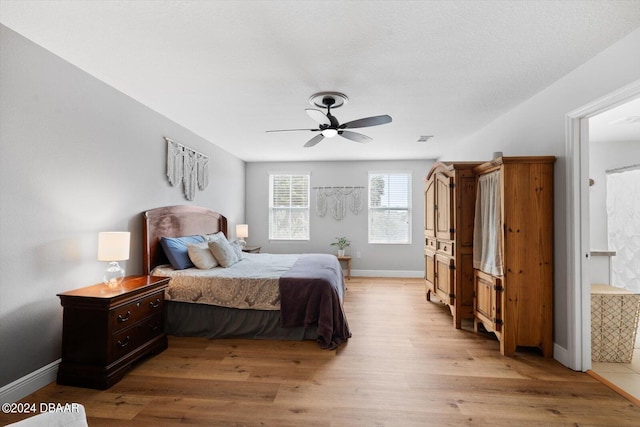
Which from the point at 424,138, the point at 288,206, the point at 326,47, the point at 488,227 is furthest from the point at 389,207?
the point at 326,47

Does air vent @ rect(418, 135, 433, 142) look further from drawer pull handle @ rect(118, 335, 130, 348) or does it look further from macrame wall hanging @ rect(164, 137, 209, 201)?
drawer pull handle @ rect(118, 335, 130, 348)

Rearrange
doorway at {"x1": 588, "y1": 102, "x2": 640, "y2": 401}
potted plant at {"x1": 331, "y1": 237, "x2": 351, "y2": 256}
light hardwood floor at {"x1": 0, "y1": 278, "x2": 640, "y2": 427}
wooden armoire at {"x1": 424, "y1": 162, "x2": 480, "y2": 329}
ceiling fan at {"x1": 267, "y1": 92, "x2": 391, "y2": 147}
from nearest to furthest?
1. light hardwood floor at {"x1": 0, "y1": 278, "x2": 640, "y2": 427}
2. doorway at {"x1": 588, "y1": 102, "x2": 640, "y2": 401}
3. ceiling fan at {"x1": 267, "y1": 92, "x2": 391, "y2": 147}
4. wooden armoire at {"x1": 424, "y1": 162, "x2": 480, "y2": 329}
5. potted plant at {"x1": 331, "y1": 237, "x2": 351, "y2": 256}

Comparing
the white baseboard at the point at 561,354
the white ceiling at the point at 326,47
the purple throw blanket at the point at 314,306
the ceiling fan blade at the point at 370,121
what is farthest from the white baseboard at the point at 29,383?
the white baseboard at the point at 561,354

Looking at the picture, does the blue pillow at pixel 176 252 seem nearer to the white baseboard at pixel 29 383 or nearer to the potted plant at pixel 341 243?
the white baseboard at pixel 29 383

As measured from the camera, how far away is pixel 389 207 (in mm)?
6246

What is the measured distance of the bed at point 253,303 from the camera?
2.95 m

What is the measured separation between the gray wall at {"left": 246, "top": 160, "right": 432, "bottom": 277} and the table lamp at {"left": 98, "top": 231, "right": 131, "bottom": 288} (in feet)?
13.1

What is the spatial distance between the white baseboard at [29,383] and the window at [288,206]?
14.4ft

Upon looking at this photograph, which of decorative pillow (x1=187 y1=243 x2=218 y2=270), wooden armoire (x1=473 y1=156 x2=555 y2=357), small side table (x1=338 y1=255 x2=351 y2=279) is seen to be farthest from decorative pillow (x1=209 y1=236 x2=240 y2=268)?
wooden armoire (x1=473 y1=156 x2=555 y2=357)

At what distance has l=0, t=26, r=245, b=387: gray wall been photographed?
198cm

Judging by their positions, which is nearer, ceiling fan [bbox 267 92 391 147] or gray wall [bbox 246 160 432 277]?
ceiling fan [bbox 267 92 391 147]

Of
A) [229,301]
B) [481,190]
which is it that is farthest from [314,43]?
[229,301]

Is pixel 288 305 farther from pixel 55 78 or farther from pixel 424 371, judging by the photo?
pixel 55 78

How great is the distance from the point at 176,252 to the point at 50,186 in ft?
4.70
